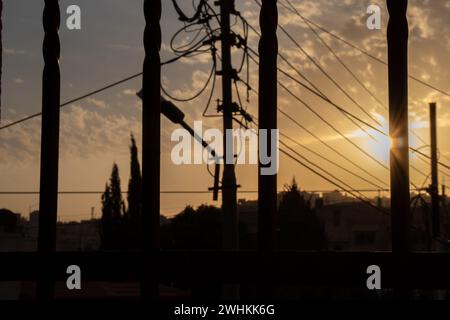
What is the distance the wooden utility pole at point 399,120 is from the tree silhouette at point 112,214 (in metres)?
45.4

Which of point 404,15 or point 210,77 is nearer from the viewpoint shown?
point 404,15

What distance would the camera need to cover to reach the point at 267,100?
219cm

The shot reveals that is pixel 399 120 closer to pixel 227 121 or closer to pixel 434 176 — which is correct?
pixel 227 121

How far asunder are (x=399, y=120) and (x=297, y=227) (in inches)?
1559

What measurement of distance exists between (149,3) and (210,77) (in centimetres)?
1470

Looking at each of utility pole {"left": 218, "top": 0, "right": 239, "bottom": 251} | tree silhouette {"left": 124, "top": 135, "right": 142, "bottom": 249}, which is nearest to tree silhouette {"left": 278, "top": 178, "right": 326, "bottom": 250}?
tree silhouette {"left": 124, "top": 135, "right": 142, "bottom": 249}

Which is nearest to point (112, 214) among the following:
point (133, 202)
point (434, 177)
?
point (133, 202)

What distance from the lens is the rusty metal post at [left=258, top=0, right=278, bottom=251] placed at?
2.13m

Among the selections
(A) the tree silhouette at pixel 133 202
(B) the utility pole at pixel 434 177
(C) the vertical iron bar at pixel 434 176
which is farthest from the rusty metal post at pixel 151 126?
(A) the tree silhouette at pixel 133 202

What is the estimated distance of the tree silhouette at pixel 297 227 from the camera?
41.2m

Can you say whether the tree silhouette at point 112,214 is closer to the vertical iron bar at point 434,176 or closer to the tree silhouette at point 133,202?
the tree silhouette at point 133,202
